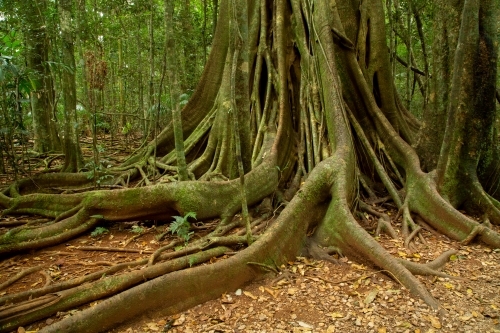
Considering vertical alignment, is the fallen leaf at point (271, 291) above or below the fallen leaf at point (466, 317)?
above

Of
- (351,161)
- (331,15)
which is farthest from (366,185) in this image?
(331,15)

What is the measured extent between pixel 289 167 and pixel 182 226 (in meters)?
2.05

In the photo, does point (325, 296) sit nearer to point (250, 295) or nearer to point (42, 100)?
point (250, 295)

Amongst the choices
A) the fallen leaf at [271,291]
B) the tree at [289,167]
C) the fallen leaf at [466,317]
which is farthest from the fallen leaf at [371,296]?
the fallen leaf at [271,291]

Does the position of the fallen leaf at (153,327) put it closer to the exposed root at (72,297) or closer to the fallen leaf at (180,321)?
the fallen leaf at (180,321)

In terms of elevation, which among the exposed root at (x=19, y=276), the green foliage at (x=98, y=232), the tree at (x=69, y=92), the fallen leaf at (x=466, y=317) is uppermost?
the tree at (x=69, y=92)

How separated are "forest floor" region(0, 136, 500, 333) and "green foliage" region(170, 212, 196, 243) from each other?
0.72ft

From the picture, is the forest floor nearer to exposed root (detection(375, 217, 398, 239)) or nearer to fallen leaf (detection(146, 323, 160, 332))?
fallen leaf (detection(146, 323, 160, 332))

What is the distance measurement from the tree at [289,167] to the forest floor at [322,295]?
115 millimetres

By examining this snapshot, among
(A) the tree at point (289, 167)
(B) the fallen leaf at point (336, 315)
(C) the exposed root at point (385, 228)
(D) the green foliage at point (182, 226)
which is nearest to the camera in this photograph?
(B) the fallen leaf at point (336, 315)

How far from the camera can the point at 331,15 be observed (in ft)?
18.8

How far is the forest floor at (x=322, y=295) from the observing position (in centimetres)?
258

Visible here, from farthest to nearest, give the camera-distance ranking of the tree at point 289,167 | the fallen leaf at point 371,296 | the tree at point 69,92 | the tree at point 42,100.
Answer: the tree at point 42,100
the tree at point 69,92
the tree at point 289,167
the fallen leaf at point 371,296

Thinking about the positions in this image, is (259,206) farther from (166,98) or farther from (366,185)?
(166,98)
